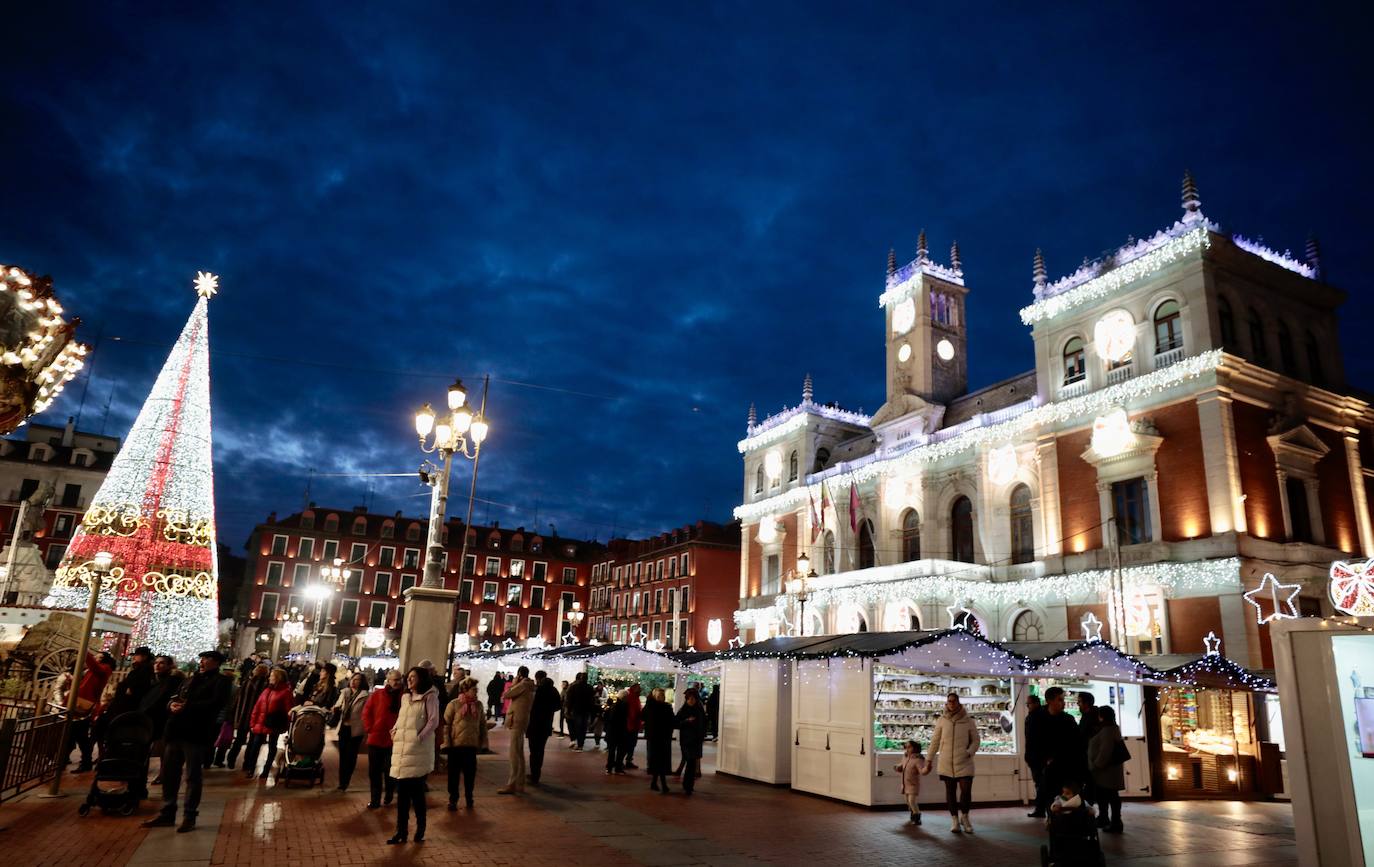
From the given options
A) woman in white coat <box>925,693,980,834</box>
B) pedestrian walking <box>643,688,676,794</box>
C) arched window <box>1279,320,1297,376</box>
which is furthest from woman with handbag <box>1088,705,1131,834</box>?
arched window <box>1279,320,1297,376</box>

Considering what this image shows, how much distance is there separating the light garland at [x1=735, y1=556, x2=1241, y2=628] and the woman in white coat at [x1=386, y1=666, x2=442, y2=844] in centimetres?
2082

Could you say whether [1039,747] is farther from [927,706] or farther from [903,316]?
[903,316]

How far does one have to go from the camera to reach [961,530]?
110ft

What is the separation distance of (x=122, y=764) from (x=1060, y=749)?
1053cm

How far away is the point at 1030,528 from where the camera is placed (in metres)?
30.3

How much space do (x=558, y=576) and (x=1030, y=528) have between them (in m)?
50.6

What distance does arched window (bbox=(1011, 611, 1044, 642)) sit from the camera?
1119 inches

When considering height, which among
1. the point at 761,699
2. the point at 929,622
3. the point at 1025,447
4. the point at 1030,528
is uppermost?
the point at 1025,447

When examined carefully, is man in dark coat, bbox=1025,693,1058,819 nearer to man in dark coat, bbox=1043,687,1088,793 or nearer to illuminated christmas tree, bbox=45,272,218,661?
man in dark coat, bbox=1043,687,1088,793

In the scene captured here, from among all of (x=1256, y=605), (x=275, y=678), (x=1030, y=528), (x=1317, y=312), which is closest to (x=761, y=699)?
(x=275, y=678)

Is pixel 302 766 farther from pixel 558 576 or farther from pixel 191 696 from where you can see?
pixel 558 576

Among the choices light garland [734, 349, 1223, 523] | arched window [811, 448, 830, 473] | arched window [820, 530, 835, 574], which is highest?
arched window [811, 448, 830, 473]

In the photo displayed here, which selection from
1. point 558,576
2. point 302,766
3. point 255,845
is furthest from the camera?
point 558,576

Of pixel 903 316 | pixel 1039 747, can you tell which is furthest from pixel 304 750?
pixel 903 316
